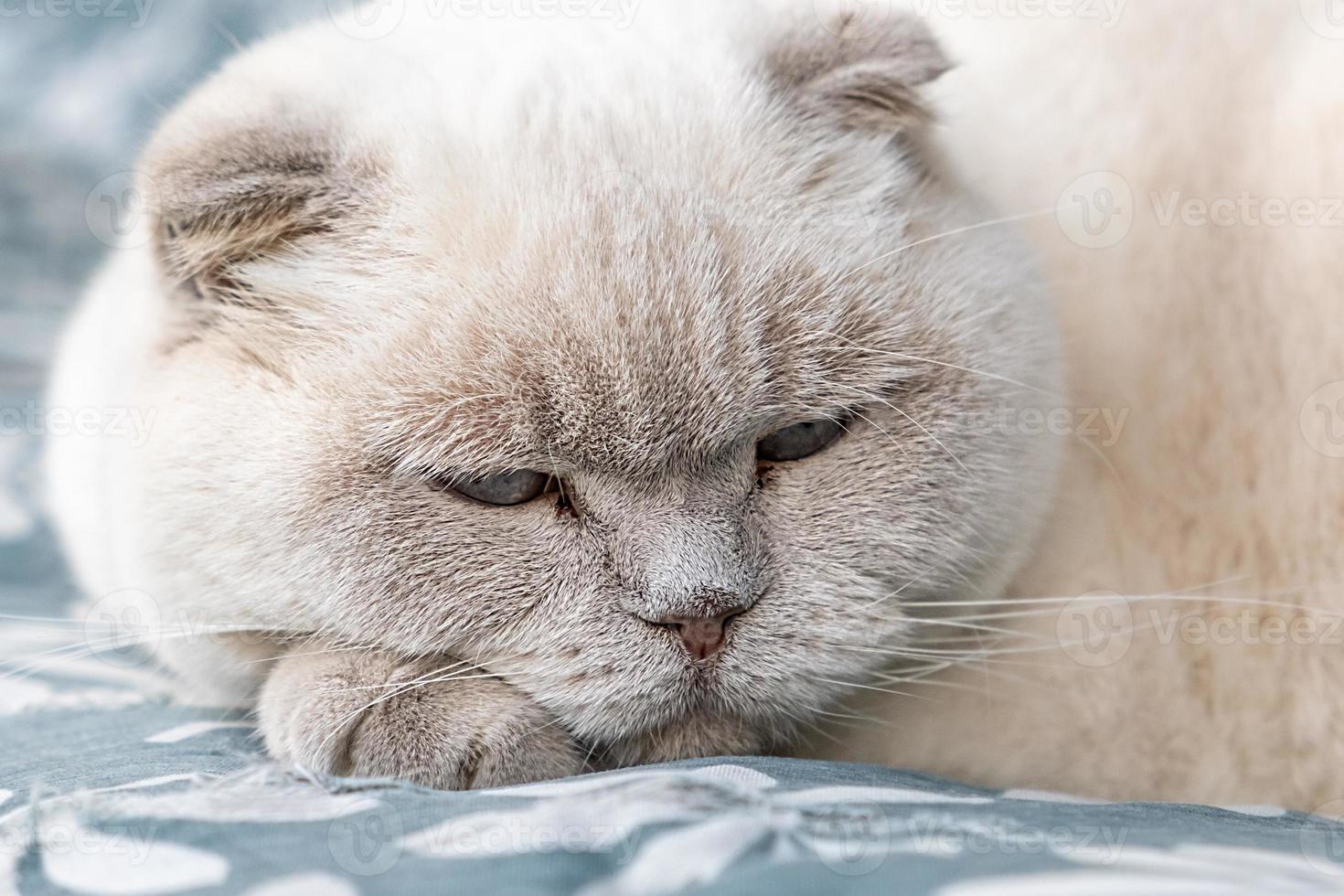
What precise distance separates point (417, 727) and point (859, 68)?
0.88m

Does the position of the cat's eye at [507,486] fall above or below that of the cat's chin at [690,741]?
above

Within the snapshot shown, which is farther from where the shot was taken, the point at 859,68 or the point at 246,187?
the point at 859,68

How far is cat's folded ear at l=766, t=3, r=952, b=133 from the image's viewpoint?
4.06 ft

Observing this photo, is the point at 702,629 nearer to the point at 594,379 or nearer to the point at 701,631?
the point at 701,631

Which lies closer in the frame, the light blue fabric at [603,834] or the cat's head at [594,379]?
the light blue fabric at [603,834]

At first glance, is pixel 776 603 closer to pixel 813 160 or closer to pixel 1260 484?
pixel 813 160

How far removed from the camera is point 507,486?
1105mm

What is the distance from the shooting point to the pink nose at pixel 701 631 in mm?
1084

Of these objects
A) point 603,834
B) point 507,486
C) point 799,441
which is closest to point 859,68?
point 799,441

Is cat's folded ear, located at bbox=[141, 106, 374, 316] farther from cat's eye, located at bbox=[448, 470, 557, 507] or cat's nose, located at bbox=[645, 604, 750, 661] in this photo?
cat's nose, located at bbox=[645, 604, 750, 661]

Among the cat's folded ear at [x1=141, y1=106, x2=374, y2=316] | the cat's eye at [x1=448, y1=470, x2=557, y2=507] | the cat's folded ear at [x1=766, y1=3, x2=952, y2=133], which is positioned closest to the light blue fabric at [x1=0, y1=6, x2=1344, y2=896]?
the cat's eye at [x1=448, y1=470, x2=557, y2=507]

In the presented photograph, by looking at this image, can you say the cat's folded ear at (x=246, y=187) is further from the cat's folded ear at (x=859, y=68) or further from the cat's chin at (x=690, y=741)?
the cat's chin at (x=690, y=741)

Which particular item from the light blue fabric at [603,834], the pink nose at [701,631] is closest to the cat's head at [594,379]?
the pink nose at [701,631]

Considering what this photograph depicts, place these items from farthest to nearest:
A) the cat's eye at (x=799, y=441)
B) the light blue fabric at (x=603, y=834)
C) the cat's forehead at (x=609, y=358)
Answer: the cat's eye at (x=799, y=441) → the cat's forehead at (x=609, y=358) → the light blue fabric at (x=603, y=834)
